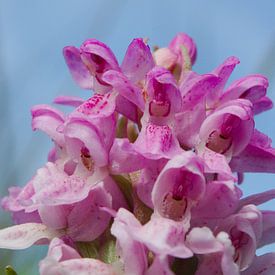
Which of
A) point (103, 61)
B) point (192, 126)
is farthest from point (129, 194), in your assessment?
point (103, 61)

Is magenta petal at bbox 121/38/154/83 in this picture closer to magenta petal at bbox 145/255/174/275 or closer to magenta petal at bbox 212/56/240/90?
magenta petal at bbox 212/56/240/90

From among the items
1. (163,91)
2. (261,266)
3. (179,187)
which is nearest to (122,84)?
(163,91)

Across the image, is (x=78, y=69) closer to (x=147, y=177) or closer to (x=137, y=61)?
(x=137, y=61)

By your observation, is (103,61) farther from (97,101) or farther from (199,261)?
(199,261)

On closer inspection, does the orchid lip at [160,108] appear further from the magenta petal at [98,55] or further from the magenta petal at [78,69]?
A: the magenta petal at [78,69]

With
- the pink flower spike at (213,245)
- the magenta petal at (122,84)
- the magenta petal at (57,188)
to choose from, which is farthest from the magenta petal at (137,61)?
the pink flower spike at (213,245)

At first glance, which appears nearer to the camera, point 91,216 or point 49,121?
point 91,216
